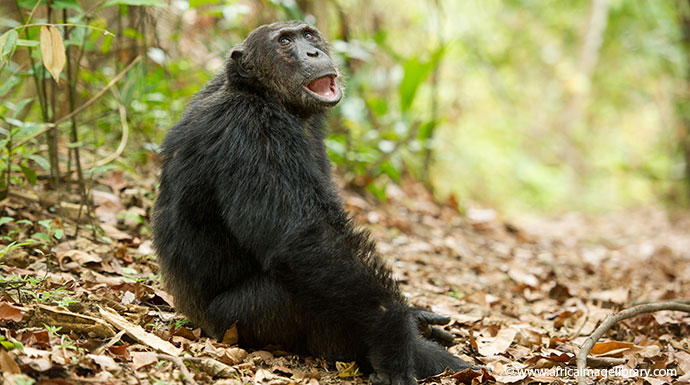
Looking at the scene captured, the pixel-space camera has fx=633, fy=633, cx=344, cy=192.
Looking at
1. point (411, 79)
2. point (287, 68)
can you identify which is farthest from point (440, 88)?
point (287, 68)

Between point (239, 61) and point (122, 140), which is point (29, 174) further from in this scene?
point (239, 61)

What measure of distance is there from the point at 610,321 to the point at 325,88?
274cm

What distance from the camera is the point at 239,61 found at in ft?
15.8

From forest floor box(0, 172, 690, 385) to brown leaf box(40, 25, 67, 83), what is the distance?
1258 mm

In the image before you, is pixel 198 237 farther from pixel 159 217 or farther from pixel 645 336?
pixel 645 336

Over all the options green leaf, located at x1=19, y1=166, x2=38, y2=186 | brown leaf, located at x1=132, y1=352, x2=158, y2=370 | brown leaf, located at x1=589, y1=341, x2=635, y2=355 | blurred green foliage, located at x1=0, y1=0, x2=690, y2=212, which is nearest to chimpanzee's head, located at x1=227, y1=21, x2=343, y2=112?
blurred green foliage, located at x1=0, y1=0, x2=690, y2=212

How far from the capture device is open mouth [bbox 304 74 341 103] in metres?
A: 4.89

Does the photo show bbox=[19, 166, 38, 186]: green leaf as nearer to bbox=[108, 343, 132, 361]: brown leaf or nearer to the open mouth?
bbox=[108, 343, 132, 361]: brown leaf

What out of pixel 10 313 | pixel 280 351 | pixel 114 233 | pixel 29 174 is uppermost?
pixel 29 174

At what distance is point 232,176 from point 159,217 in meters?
0.80

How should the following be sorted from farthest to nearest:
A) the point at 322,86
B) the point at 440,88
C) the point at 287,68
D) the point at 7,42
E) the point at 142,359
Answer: the point at 440,88, the point at 322,86, the point at 287,68, the point at 7,42, the point at 142,359

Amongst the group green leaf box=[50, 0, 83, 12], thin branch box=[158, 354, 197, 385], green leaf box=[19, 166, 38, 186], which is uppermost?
green leaf box=[50, 0, 83, 12]

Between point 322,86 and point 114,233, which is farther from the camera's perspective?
point 114,233

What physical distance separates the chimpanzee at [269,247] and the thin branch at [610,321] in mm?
807
